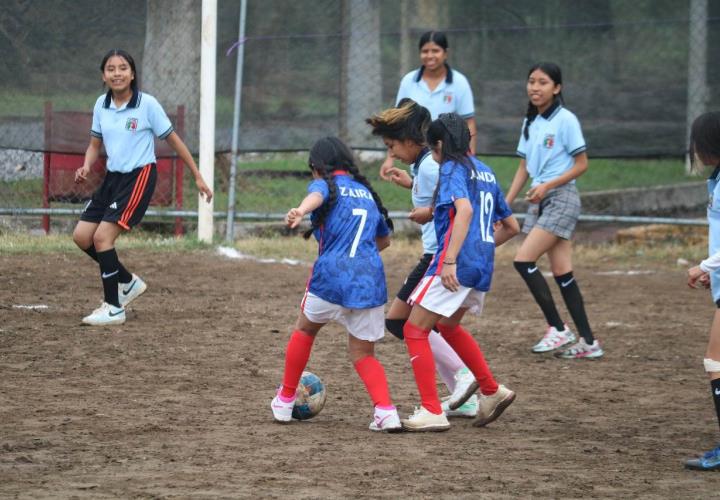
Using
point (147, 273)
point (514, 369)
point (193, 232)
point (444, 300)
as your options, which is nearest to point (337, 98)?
point (193, 232)

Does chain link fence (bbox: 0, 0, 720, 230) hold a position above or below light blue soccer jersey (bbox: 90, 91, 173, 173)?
above

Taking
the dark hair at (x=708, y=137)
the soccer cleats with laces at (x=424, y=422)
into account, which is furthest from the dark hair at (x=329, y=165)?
the dark hair at (x=708, y=137)

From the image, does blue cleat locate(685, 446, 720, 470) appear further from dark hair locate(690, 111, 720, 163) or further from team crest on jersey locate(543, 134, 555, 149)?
team crest on jersey locate(543, 134, 555, 149)

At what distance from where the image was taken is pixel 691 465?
5.20m

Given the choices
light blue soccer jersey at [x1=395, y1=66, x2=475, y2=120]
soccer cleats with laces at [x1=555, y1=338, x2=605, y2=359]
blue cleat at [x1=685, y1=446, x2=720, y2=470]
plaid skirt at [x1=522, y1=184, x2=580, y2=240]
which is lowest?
blue cleat at [x1=685, y1=446, x2=720, y2=470]

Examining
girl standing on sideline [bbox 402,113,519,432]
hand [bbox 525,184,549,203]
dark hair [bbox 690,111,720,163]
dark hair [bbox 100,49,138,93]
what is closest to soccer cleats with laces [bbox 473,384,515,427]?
girl standing on sideline [bbox 402,113,519,432]

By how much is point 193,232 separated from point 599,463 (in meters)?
7.31

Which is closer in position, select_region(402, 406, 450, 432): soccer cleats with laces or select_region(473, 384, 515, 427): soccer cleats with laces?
select_region(402, 406, 450, 432): soccer cleats with laces

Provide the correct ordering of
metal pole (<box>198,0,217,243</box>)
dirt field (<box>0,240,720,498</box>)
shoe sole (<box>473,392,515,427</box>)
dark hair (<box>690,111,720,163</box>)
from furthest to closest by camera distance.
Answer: metal pole (<box>198,0,217,243</box>), shoe sole (<box>473,392,515,427</box>), dark hair (<box>690,111,720,163</box>), dirt field (<box>0,240,720,498</box>)

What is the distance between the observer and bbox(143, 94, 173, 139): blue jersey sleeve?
8.45 metres

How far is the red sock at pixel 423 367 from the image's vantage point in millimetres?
5836

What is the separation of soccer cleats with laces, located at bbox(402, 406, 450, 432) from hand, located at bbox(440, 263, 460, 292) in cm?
61

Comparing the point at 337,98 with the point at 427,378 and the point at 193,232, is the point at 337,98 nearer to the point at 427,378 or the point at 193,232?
the point at 193,232

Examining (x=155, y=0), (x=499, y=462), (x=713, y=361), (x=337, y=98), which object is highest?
(x=155, y=0)
